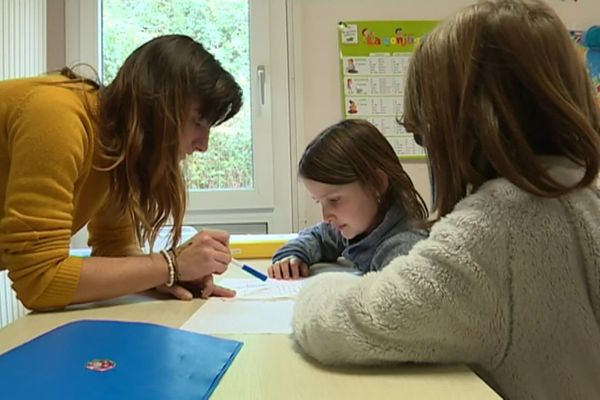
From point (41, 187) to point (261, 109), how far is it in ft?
4.34

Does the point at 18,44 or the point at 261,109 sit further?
the point at 261,109

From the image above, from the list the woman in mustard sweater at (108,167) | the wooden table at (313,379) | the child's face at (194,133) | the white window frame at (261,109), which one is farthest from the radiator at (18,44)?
the wooden table at (313,379)

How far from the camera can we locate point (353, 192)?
115cm

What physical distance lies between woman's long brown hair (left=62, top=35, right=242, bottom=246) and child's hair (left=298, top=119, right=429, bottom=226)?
30 cm

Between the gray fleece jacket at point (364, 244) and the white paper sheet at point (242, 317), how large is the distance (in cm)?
24

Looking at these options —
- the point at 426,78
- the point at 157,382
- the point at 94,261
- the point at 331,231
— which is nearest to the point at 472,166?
the point at 426,78

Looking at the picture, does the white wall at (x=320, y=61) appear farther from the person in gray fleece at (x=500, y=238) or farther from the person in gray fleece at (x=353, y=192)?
the person in gray fleece at (x=500, y=238)

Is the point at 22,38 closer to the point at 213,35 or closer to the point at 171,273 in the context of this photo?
the point at 213,35

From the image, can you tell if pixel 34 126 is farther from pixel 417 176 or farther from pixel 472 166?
pixel 417 176

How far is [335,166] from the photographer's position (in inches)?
45.2

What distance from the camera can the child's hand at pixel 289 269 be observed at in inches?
42.3

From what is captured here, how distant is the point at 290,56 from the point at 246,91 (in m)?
0.20

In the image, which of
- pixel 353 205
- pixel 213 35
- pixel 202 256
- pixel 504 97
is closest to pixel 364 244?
pixel 353 205

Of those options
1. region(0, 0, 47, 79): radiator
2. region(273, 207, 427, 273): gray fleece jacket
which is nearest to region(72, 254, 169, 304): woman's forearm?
region(273, 207, 427, 273): gray fleece jacket
